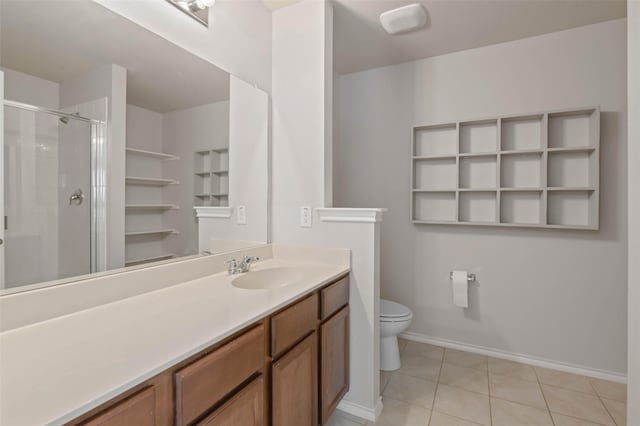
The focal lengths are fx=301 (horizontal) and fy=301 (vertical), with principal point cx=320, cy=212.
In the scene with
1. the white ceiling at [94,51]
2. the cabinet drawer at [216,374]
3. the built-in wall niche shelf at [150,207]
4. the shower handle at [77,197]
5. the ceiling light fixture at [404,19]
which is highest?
the ceiling light fixture at [404,19]

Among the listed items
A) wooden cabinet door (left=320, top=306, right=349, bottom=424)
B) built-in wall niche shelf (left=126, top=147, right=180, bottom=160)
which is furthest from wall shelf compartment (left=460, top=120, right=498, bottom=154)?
built-in wall niche shelf (left=126, top=147, right=180, bottom=160)

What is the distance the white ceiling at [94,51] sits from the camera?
919mm

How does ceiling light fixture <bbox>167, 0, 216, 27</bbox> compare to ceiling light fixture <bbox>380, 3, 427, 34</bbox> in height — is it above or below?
below

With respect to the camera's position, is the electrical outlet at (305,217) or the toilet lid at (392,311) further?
the toilet lid at (392,311)

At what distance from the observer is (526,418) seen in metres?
1.72

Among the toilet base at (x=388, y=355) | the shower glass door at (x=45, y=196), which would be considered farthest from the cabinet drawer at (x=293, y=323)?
the toilet base at (x=388, y=355)

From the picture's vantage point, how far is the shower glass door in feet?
2.96

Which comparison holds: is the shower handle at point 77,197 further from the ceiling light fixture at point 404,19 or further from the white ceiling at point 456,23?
the ceiling light fixture at point 404,19

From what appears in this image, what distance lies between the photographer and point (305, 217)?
192 centimetres

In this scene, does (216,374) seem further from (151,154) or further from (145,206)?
(151,154)

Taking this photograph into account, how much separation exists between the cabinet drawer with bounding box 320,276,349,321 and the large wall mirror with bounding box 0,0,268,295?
70 centimetres

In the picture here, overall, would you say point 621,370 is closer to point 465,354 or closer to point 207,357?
point 465,354

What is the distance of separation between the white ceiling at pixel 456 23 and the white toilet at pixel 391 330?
207 centimetres

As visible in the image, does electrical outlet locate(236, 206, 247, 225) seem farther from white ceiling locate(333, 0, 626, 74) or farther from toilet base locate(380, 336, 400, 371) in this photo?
white ceiling locate(333, 0, 626, 74)
